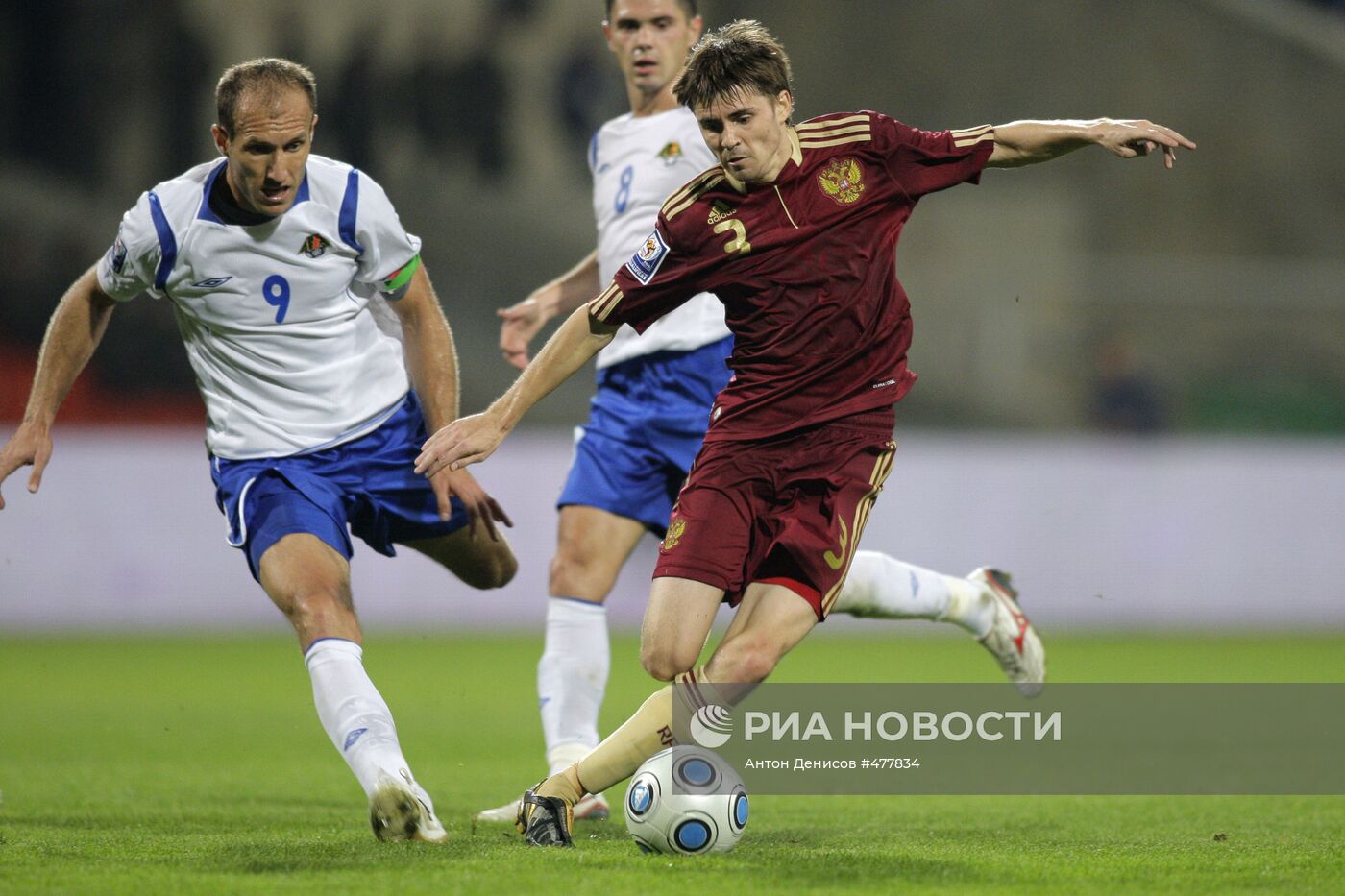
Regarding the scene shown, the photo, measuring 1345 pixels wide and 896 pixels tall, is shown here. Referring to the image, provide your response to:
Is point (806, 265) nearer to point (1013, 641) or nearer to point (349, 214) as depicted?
point (349, 214)

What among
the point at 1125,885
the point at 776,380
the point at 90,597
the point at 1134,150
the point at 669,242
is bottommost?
the point at 90,597

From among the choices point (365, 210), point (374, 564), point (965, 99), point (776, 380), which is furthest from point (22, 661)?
point (965, 99)

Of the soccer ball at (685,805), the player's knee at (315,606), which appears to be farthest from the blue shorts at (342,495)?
the soccer ball at (685,805)

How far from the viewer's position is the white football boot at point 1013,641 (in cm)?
601

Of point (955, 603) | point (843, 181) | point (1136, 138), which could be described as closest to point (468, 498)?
point (843, 181)

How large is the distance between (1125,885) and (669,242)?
2021 mm

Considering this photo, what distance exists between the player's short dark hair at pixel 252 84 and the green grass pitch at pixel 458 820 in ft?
6.71

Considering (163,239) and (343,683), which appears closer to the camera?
(343,683)

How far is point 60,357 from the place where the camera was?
5094mm

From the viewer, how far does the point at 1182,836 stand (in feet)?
15.8

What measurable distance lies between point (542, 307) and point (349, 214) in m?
1.07

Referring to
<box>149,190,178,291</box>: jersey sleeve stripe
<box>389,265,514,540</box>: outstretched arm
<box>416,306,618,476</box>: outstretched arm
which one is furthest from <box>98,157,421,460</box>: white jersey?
<box>416,306,618,476</box>: outstretched arm

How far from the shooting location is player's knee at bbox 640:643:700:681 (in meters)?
4.41

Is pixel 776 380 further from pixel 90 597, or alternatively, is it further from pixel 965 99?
pixel 965 99
